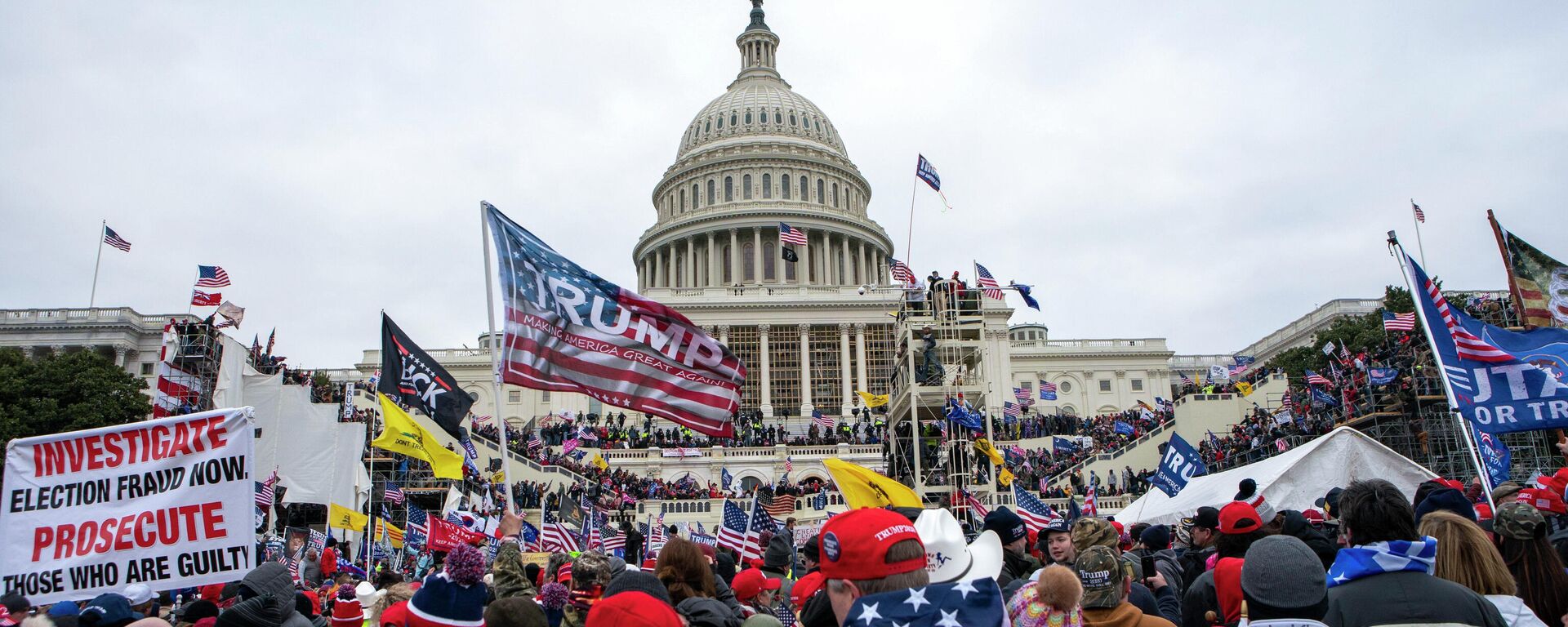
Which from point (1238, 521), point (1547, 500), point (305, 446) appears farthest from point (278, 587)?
point (305, 446)

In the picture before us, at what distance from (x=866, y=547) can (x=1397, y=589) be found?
84.5 inches

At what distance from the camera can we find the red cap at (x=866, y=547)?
142 inches

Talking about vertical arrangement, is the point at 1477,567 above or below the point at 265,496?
below

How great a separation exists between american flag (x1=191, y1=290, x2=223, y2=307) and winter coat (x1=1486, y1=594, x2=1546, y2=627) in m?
38.4

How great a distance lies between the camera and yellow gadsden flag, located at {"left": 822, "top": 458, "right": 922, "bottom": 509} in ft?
39.6

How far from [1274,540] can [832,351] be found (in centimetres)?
6495

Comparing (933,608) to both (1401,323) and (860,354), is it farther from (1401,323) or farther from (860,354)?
(860,354)

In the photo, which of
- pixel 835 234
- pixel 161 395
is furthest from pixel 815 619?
pixel 835 234

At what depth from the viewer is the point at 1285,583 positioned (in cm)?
A: 411

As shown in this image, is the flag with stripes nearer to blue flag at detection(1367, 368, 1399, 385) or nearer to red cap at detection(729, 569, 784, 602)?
blue flag at detection(1367, 368, 1399, 385)

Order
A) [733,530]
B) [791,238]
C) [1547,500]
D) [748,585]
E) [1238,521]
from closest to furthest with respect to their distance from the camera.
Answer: [1238,521] < [748,585] < [1547,500] < [733,530] < [791,238]

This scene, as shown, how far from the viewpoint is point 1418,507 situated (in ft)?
20.6

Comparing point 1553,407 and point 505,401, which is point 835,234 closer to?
point 505,401

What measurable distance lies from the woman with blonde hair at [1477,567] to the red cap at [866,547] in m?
2.48
